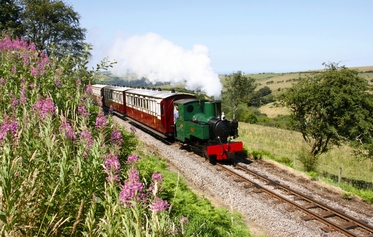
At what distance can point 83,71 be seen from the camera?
7645 millimetres

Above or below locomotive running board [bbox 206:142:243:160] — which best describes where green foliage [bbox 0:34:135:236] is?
above

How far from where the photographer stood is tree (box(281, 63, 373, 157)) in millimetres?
16484

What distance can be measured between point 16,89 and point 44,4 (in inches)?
864

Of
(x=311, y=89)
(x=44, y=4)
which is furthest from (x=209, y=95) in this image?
(x=44, y=4)

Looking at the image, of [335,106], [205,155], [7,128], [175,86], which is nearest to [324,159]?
[335,106]

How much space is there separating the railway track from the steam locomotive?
198 cm

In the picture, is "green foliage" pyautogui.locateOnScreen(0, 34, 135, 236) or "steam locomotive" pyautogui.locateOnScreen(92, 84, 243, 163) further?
"steam locomotive" pyautogui.locateOnScreen(92, 84, 243, 163)

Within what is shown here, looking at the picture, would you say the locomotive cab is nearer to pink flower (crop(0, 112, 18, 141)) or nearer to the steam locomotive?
the steam locomotive

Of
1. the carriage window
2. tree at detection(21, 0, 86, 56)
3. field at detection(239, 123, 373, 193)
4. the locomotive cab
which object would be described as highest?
tree at detection(21, 0, 86, 56)

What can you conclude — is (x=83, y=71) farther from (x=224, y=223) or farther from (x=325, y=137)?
(x=325, y=137)

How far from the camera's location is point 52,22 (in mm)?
26094

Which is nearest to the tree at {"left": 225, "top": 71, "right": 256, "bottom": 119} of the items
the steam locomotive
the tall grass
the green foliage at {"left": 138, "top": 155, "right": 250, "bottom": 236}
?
the steam locomotive

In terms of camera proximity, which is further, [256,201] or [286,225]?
[256,201]

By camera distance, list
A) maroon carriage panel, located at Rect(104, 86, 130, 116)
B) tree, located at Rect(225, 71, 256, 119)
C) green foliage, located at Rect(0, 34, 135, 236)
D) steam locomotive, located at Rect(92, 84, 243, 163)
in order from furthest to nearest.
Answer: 1. tree, located at Rect(225, 71, 256, 119)
2. maroon carriage panel, located at Rect(104, 86, 130, 116)
3. steam locomotive, located at Rect(92, 84, 243, 163)
4. green foliage, located at Rect(0, 34, 135, 236)
